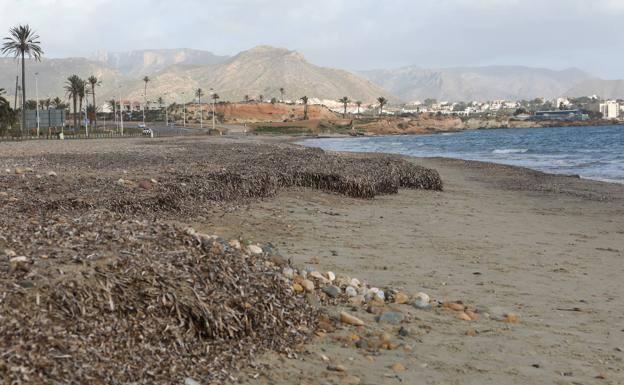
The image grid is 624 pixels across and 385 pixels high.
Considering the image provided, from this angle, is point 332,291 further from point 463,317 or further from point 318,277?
point 463,317

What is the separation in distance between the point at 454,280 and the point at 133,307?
183 inches

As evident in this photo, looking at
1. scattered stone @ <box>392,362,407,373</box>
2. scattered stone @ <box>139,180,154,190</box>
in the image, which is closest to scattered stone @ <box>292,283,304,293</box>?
scattered stone @ <box>392,362,407,373</box>

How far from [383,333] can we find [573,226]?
381 inches

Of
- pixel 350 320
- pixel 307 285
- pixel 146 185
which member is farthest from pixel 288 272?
pixel 146 185

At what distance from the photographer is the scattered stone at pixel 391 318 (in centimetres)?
660

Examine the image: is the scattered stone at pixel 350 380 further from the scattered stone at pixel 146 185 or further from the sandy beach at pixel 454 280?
the scattered stone at pixel 146 185

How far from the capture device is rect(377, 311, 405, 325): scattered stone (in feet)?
21.6

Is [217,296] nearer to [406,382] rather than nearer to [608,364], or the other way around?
[406,382]

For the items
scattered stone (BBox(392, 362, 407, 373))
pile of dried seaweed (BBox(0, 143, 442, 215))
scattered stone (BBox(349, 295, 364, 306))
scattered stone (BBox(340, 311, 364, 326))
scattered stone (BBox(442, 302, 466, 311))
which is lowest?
scattered stone (BBox(392, 362, 407, 373))

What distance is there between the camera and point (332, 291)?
7.23 metres

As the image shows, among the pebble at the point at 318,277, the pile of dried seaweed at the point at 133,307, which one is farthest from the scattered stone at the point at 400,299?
the pile of dried seaweed at the point at 133,307

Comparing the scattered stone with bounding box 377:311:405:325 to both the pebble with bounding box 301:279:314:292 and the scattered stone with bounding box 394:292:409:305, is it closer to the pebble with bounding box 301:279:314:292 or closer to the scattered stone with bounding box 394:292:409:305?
the scattered stone with bounding box 394:292:409:305

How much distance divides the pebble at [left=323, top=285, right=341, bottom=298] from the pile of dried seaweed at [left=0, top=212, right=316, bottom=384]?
26.0 inches

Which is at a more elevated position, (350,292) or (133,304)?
(133,304)
